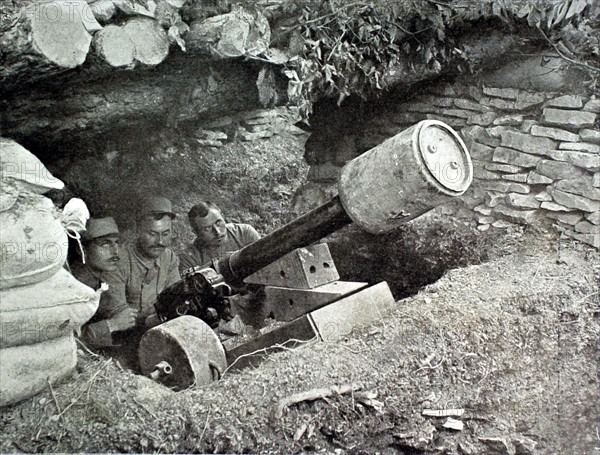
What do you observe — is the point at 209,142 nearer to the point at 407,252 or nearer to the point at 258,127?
the point at 258,127

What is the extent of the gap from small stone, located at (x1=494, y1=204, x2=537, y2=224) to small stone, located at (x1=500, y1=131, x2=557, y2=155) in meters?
0.40

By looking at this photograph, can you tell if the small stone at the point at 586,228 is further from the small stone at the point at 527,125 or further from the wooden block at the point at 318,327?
the wooden block at the point at 318,327

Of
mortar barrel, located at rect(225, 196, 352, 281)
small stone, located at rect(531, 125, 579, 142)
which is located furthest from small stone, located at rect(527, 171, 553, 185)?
mortar barrel, located at rect(225, 196, 352, 281)

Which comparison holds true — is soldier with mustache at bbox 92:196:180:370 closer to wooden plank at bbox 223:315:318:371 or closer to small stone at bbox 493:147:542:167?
wooden plank at bbox 223:315:318:371

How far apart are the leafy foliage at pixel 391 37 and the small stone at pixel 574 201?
733 mm

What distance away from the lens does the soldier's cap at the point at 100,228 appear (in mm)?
3297

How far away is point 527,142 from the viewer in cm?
430

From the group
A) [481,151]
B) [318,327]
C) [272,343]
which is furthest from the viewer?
[481,151]

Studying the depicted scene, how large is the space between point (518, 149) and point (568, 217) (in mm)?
555

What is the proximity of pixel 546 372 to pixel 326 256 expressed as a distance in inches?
51.9

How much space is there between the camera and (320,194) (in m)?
4.22

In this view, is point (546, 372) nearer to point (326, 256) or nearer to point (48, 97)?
point (326, 256)

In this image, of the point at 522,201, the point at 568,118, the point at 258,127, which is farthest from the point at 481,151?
the point at 258,127

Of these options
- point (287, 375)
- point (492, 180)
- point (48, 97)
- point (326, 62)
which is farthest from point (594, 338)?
point (48, 97)
